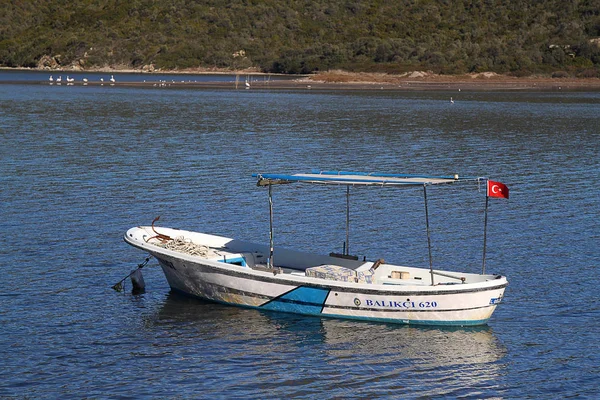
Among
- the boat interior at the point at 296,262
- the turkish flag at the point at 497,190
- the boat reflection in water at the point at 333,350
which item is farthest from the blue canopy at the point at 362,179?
the boat reflection in water at the point at 333,350

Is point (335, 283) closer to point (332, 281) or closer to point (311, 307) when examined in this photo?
point (332, 281)

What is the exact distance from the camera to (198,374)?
20.6 m

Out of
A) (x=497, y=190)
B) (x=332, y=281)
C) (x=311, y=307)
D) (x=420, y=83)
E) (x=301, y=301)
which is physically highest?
(x=420, y=83)

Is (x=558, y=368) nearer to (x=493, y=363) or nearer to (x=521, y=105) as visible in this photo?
(x=493, y=363)

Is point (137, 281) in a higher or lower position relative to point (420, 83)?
lower

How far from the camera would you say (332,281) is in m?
24.0

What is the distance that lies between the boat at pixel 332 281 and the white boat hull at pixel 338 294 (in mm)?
25

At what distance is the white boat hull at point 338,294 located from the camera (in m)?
23.4

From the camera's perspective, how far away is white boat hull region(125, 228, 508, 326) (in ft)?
76.7

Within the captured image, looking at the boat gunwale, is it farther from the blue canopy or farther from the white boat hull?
the blue canopy

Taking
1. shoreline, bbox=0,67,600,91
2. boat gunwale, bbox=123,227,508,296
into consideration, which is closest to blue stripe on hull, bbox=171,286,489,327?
boat gunwale, bbox=123,227,508,296

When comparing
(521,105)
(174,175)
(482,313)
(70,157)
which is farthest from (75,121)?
(482,313)

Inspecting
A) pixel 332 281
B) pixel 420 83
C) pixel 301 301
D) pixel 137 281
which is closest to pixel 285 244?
pixel 137 281

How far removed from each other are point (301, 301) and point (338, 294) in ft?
3.56
